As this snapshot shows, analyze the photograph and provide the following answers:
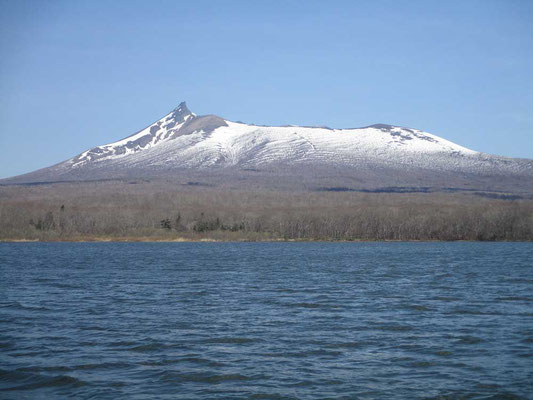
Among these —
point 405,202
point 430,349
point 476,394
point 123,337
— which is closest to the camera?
point 476,394

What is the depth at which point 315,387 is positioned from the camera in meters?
16.4

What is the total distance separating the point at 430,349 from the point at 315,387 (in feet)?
19.0

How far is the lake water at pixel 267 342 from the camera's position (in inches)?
650

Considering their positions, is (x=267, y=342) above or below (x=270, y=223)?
below

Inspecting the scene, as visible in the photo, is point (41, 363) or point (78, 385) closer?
point (78, 385)

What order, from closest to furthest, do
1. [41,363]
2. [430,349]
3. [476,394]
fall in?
[476,394] < [41,363] < [430,349]

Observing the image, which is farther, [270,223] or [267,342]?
[270,223]

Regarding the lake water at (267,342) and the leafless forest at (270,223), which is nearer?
the lake water at (267,342)

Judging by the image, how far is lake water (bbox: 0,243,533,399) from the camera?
16.5 meters

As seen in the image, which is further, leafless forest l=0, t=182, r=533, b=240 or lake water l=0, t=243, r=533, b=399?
leafless forest l=0, t=182, r=533, b=240

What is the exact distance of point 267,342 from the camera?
21.7 meters

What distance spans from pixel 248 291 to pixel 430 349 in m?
18.4

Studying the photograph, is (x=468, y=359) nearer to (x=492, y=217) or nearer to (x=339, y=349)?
(x=339, y=349)

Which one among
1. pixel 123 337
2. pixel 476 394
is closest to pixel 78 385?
pixel 123 337
